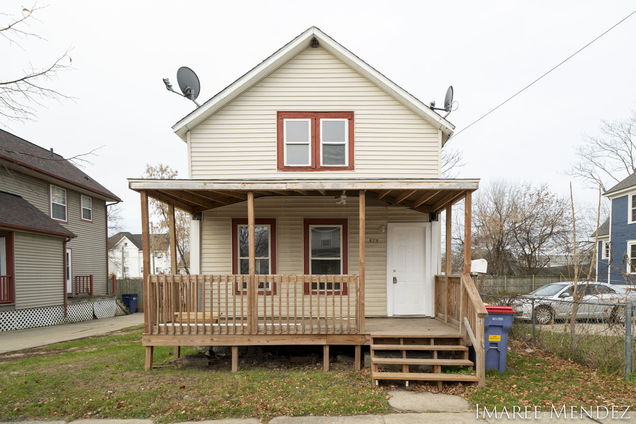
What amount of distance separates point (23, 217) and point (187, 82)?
27.7ft

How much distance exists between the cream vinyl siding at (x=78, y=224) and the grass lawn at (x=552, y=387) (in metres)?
15.1

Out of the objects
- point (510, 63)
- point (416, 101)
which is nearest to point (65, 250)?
point (416, 101)

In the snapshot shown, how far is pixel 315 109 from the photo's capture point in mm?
8695

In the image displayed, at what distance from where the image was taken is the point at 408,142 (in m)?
8.72

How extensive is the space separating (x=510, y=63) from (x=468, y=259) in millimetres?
11798

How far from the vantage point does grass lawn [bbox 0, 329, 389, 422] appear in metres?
4.71

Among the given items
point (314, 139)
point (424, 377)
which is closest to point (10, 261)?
point (314, 139)

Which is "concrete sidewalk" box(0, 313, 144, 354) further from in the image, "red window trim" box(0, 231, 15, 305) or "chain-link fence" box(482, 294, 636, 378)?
"chain-link fence" box(482, 294, 636, 378)

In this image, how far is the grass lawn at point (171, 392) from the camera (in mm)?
4711

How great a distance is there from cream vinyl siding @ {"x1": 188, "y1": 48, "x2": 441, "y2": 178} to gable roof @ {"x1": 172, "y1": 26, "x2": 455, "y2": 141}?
14 centimetres

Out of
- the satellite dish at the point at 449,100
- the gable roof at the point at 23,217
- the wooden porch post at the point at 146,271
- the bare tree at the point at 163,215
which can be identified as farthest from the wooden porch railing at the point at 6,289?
the satellite dish at the point at 449,100

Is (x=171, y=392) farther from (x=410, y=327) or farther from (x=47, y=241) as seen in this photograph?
(x=47, y=241)

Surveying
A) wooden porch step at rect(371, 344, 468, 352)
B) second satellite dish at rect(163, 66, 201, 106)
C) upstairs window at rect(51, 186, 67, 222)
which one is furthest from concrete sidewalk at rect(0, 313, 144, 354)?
wooden porch step at rect(371, 344, 468, 352)

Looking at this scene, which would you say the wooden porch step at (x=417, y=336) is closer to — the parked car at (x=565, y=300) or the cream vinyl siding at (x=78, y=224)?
the parked car at (x=565, y=300)
